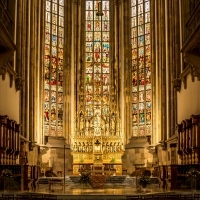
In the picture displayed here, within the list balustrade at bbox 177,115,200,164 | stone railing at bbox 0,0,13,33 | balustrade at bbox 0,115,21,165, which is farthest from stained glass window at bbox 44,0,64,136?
balustrade at bbox 177,115,200,164

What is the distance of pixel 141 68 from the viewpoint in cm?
3819

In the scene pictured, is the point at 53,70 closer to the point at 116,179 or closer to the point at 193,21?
the point at 116,179

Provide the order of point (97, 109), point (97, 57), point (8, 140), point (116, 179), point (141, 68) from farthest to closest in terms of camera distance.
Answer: point (97, 57), point (141, 68), point (97, 109), point (116, 179), point (8, 140)

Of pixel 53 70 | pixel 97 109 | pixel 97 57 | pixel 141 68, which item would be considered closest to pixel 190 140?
pixel 97 109

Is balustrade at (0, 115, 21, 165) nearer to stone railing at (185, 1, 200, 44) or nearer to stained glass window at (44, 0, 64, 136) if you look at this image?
stone railing at (185, 1, 200, 44)

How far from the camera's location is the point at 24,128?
29766mm

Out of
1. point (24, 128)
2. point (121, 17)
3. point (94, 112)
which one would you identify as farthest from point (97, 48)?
point (24, 128)

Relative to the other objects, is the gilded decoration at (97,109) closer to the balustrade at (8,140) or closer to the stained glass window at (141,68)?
the stained glass window at (141,68)

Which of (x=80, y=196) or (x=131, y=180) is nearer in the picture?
(x=80, y=196)

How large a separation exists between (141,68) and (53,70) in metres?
6.90

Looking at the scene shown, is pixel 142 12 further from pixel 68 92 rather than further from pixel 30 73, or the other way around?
pixel 30 73

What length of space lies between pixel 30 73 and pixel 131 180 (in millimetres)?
9610

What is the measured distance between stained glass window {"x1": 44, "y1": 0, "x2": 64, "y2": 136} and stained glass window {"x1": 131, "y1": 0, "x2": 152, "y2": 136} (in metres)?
5.77

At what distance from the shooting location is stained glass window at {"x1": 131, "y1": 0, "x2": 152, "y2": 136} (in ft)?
123
